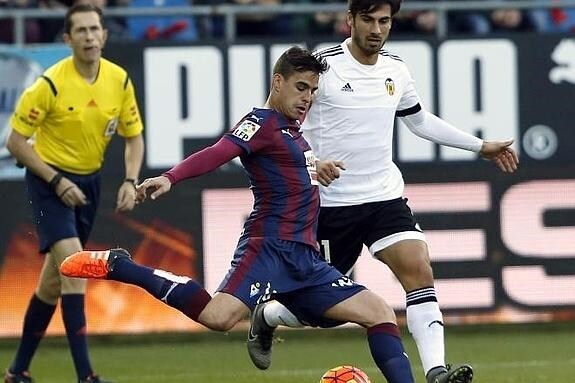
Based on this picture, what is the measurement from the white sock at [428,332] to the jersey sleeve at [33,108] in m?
2.70

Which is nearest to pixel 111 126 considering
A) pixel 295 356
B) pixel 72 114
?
pixel 72 114

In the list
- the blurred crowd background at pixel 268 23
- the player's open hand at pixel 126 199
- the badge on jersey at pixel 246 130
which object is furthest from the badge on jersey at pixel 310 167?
the blurred crowd background at pixel 268 23

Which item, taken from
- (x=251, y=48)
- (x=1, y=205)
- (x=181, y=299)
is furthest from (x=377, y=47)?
(x=1, y=205)

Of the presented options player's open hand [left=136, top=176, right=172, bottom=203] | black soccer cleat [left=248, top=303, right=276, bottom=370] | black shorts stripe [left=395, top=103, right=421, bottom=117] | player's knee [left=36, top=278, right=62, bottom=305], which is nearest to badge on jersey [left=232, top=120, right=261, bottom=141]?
player's open hand [left=136, top=176, right=172, bottom=203]

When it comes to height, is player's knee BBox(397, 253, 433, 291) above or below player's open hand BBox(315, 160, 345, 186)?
below

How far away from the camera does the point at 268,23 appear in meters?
13.4

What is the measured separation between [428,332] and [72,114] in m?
2.80

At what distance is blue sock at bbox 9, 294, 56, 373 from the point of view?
10.1 meters

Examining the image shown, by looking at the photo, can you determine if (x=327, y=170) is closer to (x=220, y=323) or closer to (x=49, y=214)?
(x=220, y=323)

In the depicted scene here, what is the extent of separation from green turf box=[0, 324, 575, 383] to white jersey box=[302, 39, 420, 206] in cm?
166

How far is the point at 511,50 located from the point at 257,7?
2.08m

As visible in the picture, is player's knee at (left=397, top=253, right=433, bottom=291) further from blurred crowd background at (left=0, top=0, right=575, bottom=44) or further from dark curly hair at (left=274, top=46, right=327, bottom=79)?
blurred crowd background at (left=0, top=0, right=575, bottom=44)

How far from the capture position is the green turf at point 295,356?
10.6 metres

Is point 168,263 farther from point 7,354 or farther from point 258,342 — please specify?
point 258,342
